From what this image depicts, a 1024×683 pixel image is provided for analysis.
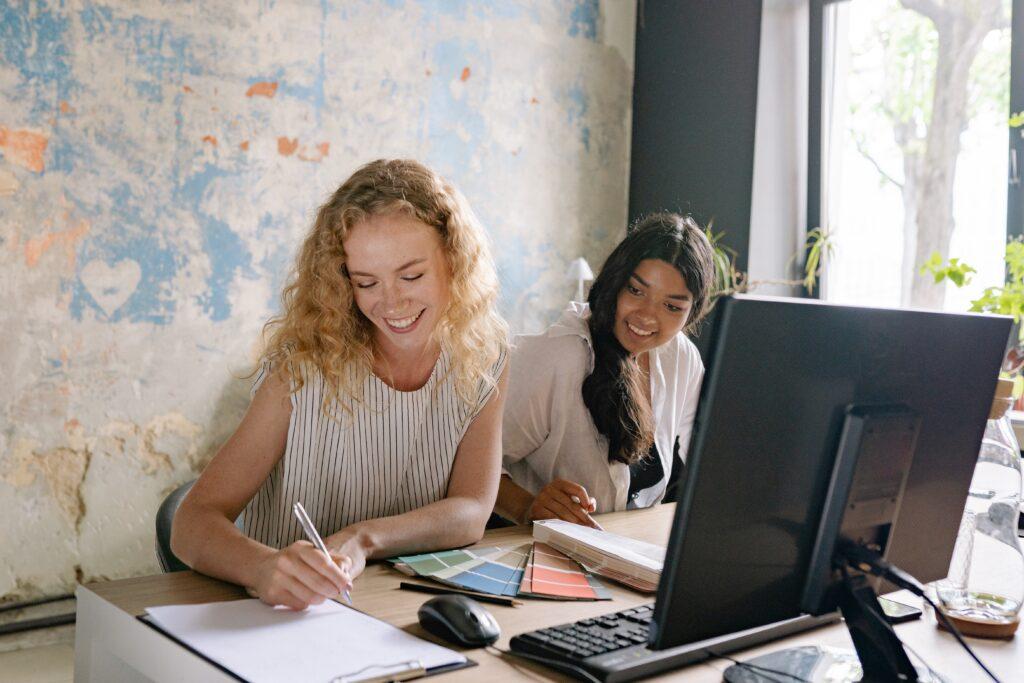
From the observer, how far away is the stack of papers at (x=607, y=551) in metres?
1.48

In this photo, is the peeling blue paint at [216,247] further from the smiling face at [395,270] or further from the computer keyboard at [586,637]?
the computer keyboard at [586,637]

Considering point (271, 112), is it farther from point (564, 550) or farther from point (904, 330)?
point (904, 330)

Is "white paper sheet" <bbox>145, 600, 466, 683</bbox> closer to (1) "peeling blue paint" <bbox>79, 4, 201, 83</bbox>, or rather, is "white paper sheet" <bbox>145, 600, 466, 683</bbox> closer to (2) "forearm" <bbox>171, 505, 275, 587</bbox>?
(2) "forearm" <bbox>171, 505, 275, 587</bbox>

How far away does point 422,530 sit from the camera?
162 centimetres

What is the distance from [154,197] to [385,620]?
2.65 meters

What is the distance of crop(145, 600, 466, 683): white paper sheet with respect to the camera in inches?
43.0

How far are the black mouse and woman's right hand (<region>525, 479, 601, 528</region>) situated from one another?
66 cm

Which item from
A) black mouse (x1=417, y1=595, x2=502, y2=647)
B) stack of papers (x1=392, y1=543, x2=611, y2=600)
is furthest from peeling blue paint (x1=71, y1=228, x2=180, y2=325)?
black mouse (x1=417, y1=595, x2=502, y2=647)

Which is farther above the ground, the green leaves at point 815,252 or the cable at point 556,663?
the green leaves at point 815,252

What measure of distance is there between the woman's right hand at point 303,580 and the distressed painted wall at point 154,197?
7.77 feet

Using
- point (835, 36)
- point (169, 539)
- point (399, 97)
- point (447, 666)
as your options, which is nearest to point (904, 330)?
point (447, 666)

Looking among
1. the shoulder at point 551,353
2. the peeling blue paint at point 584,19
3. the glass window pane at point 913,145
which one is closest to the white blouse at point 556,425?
the shoulder at point 551,353

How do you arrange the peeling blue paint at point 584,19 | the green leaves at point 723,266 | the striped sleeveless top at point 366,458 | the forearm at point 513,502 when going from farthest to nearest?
the peeling blue paint at point 584,19
the green leaves at point 723,266
the forearm at point 513,502
the striped sleeveless top at point 366,458

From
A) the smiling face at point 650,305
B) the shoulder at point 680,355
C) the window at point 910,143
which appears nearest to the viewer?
the smiling face at point 650,305
